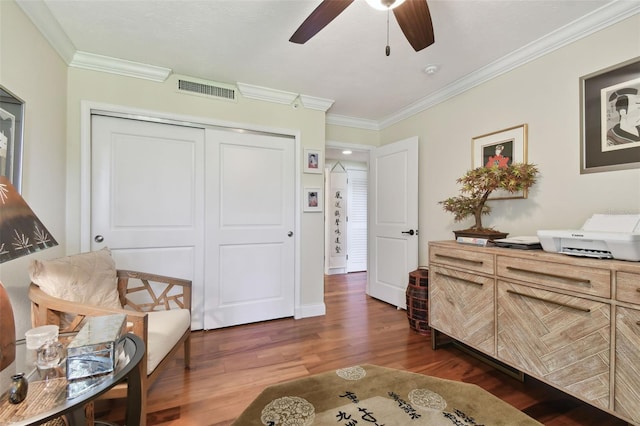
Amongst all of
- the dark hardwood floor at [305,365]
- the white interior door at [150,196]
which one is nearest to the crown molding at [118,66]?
the white interior door at [150,196]

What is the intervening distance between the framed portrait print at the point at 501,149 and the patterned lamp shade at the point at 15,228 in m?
2.90

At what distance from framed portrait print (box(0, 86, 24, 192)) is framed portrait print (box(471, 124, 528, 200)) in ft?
10.7

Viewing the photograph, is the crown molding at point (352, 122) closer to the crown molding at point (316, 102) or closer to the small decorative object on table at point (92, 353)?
the crown molding at point (316, 102)

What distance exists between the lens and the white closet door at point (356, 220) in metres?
5.42

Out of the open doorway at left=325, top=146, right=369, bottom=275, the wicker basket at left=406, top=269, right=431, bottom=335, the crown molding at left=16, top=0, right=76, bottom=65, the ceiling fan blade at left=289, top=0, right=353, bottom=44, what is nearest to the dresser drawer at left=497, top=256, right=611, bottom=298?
the wicker basket at left=406, top=269, right=431, bottom=335

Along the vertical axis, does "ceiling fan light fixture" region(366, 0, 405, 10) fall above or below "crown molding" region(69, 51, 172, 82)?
below

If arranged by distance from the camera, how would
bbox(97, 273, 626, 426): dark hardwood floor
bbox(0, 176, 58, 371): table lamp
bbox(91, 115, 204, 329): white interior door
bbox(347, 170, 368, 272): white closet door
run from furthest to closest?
Answer: bbox(347, 170, 368, 272): white closet door → bbox(91, 115, 204, 329): white interior door → bbox(97, 273, 626, 426): dark hardwood floor → bbox(0, 176, 58, 371): table lamp

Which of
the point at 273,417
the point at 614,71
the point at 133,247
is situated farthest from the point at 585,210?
the point at 133,247

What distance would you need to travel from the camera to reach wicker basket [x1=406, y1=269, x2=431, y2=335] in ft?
8.53

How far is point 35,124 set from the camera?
1.75 metres

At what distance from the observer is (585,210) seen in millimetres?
1812

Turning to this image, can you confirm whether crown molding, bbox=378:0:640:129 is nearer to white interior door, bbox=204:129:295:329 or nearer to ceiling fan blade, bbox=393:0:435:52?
ceiling fan blade, bbox=393:0:435:52

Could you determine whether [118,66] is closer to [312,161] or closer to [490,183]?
[312,161]

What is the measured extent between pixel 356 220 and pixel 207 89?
364 cm
